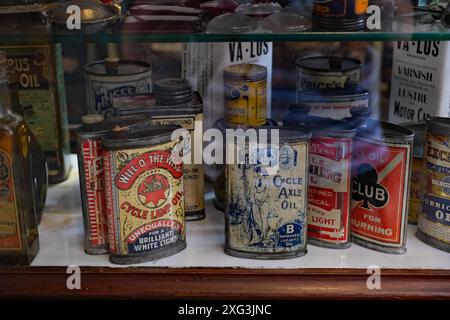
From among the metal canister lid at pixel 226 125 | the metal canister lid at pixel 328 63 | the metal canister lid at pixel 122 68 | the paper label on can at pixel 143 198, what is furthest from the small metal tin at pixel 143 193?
the metal canister lid at pixel 328 63

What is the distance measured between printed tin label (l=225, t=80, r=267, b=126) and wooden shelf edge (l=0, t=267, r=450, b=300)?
0.24m

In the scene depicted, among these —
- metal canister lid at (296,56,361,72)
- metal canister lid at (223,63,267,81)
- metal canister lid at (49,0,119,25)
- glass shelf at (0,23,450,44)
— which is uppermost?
metal canister lid at (49,0,119,25)

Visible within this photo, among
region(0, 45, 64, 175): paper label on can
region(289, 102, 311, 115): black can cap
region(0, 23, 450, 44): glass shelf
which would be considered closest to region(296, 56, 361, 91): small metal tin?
region(289, 102, 311, 115): black can cap

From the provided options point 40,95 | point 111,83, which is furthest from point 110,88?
point 40,95

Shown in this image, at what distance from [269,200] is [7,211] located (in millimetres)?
361

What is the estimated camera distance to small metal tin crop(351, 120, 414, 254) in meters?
1.00

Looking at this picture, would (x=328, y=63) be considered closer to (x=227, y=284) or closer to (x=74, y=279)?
(x=227, y=284)

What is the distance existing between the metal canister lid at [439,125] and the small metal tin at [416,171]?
68mm

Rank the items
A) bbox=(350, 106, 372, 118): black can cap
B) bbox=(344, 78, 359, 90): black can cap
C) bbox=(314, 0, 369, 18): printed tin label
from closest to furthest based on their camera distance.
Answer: bbox=(314, 0, 369, 18): printed tin label → bbox=(350, 106, 372, 118): black can cap → bbox=(344, 78, 359, 90): black can cap

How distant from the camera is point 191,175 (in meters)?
1.12

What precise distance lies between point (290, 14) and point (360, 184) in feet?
0.86

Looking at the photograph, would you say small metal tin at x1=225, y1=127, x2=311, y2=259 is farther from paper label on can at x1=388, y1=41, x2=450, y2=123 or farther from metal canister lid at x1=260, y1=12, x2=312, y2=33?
paper label on can at x1=388, y1=41, x2=450, y2=123

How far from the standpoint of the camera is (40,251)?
1.05 metres
